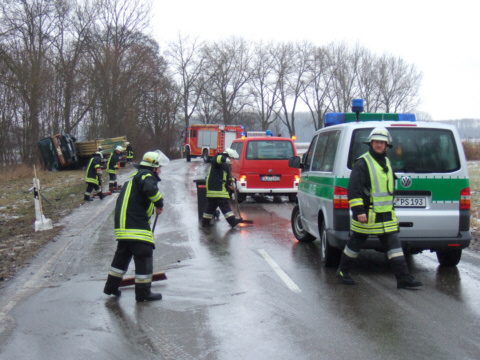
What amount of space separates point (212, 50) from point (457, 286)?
2697 inches

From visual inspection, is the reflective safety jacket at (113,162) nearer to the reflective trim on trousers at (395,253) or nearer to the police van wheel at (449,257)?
the police van wheel at (449,257)

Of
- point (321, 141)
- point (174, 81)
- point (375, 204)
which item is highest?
point (174, 81)

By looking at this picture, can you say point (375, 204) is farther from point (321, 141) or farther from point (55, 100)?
point (55, 100)

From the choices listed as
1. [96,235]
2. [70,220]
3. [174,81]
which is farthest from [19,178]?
[174,81]

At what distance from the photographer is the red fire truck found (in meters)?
41.9

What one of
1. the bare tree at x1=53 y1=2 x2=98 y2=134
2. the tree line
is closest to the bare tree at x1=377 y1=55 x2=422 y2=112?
the tree line

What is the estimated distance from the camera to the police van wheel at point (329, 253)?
739cm

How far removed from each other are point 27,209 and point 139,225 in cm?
1115

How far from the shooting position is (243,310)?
5.65 meters

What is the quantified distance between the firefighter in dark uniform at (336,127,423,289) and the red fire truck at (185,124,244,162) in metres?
35.4

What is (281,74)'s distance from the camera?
71938mm

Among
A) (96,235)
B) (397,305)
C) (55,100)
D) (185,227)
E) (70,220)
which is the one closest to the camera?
(397,305)

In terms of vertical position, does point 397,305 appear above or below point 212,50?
below

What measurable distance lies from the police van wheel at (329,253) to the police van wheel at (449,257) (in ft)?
4.47
